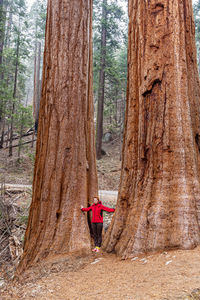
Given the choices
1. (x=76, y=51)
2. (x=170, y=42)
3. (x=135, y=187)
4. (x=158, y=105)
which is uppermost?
(x=76, y=51)

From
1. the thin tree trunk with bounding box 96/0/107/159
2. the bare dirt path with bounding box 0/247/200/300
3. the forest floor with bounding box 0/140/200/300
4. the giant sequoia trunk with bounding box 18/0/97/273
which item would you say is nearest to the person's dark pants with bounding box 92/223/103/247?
the giant sequoia trunk with bounding box 18/0/97/273

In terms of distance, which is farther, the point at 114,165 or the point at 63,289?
the point at 114,165

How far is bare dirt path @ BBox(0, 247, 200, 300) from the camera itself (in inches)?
89.7

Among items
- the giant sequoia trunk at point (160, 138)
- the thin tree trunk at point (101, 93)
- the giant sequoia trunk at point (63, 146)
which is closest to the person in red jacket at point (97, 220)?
the giant sequoia trunk at point (63, 146)

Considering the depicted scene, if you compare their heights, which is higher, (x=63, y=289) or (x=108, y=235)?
(x=108, y=235)

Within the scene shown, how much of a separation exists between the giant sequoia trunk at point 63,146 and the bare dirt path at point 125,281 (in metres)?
0.88

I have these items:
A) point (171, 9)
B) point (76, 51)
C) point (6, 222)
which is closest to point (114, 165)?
point (6, 222)

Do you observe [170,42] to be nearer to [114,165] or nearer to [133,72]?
[133,72]

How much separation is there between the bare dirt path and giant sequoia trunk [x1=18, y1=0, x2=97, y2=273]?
88 centimetres

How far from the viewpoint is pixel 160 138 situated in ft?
12.0

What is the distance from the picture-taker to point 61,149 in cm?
490

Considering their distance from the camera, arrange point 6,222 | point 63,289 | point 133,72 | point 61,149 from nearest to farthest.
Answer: point 63,289, point 133,72, point 61,149, point 6,222

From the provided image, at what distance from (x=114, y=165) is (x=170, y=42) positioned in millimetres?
16409

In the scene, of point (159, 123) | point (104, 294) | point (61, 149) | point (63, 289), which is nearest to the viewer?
point (104, 294)
